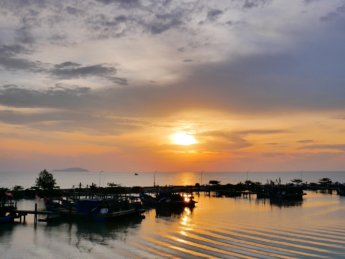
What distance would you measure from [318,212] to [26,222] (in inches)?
1938

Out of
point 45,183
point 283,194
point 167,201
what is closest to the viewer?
point 167,201

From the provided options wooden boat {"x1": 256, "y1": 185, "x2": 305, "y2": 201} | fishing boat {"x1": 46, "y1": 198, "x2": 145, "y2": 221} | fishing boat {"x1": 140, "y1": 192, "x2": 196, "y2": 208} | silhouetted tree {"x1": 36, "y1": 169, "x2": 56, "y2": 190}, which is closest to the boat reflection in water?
fishing boat {"x1": 140, "y1": 192, "x2": 196, "y2": 208}

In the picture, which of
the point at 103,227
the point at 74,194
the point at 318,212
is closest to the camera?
the point at 103,227

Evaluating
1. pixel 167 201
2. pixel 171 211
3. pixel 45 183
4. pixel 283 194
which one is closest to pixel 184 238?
pixel 171 211

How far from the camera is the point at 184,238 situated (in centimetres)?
4603

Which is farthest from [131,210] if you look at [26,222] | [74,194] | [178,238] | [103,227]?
[74,194]

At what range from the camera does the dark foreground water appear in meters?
38.8

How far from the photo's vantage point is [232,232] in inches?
1966

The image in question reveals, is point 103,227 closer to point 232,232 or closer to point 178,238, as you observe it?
point 178,238

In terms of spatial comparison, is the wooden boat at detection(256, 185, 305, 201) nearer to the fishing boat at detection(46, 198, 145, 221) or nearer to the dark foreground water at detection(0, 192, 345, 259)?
the dark foreground water at detection(0, 192, 345, 259)

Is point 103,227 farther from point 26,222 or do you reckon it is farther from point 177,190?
point 177,190

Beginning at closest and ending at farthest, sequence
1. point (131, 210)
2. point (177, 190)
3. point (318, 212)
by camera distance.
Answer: point (131, 210) < point (318, 212) < point (177, 190)

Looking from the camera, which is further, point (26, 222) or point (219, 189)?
point (219, 189)

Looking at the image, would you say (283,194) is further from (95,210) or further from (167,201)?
(95,210)
